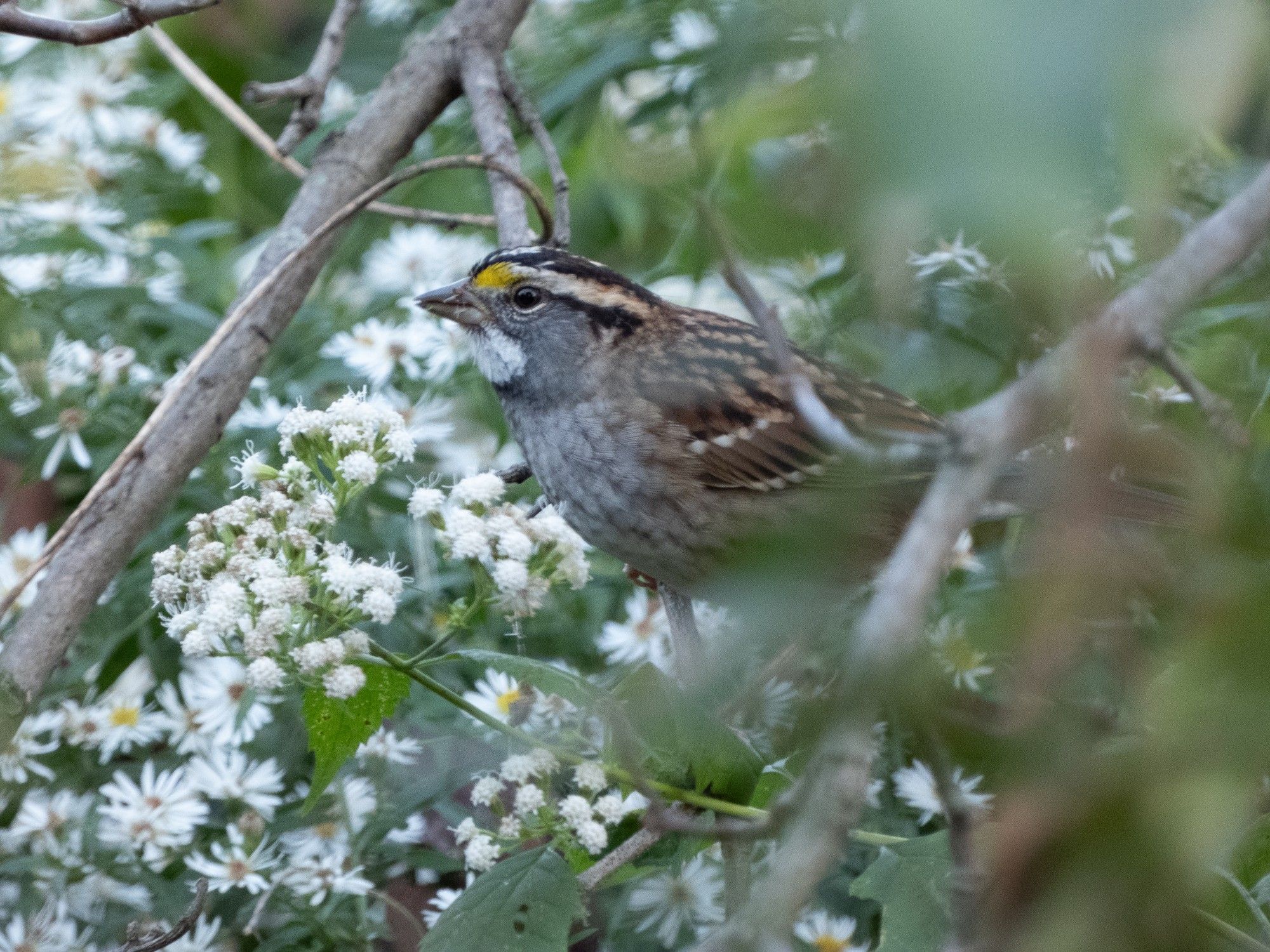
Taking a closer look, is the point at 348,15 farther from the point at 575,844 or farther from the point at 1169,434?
the point at 1169,434

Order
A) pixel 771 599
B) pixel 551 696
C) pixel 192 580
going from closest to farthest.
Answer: pixel 771 599 < pixel 192 580 < pixel 551 696

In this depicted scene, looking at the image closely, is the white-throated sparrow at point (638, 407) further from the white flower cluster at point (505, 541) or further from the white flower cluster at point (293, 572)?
the white flower cluster at point (293, 572)

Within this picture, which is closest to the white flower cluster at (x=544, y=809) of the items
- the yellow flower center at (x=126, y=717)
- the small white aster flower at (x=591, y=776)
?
the small white aster flower at (x=591, y=776)

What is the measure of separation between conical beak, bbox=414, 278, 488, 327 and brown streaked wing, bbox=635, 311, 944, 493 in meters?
0.32

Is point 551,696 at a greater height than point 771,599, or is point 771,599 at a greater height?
point 771,599

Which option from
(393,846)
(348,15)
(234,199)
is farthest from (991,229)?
(234,199)

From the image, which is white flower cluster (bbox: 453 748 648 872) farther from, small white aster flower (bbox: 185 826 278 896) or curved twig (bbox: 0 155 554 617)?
curved twig (bbox: 0 155 554 617)

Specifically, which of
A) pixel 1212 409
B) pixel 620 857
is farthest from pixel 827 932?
pixel 1212 409

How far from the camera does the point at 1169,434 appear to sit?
776mm

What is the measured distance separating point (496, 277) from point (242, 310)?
57 centimetres

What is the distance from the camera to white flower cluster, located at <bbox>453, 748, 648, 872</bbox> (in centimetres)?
159

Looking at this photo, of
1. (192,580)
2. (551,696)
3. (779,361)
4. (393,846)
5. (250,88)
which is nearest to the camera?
(779,361)

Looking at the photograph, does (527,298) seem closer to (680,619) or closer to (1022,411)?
(680,619)

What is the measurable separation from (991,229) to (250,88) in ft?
6.71
